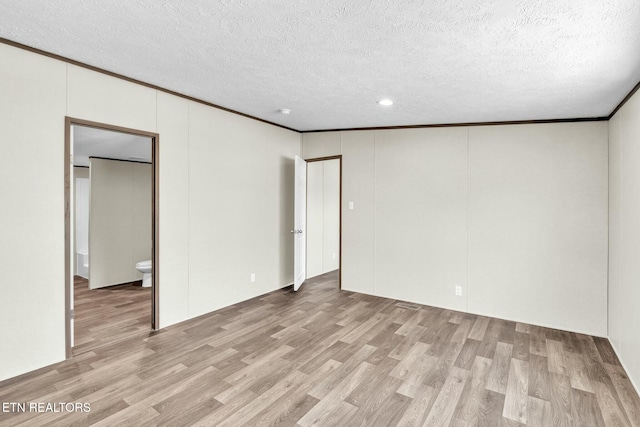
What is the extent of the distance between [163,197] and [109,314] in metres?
1.75

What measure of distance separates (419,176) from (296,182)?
1.69 metres

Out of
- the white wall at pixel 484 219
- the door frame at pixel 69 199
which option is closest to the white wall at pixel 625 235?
the white wall at pixel 484 219

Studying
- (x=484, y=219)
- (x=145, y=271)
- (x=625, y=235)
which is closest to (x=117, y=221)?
(x=145, y=271)

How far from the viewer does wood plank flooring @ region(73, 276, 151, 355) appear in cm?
332

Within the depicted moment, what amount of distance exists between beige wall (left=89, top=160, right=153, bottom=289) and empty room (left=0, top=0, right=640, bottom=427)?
0.12m

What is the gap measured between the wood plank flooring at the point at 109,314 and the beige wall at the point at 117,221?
11.6 inches

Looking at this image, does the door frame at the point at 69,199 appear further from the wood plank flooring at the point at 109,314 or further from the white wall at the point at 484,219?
the white wall at the point at 484,219

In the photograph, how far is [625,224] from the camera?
9.64ft

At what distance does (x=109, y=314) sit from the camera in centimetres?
406

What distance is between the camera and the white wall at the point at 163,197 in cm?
249

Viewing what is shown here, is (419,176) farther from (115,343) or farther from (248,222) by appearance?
(115,343)

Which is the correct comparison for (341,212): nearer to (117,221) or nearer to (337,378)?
(337,378)

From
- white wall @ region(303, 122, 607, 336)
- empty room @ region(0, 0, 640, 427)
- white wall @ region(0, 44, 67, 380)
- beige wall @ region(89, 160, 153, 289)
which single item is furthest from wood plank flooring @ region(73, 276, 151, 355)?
white wall @ region(303, 122, 607, 336)

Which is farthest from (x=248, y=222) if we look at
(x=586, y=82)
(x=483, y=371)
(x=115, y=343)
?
(x=586, y=82)
